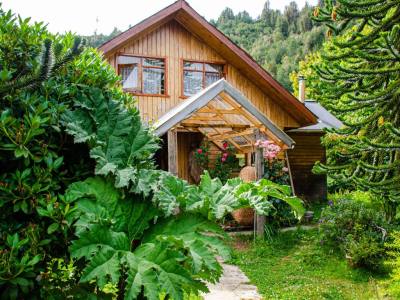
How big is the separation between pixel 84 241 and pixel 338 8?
6028mm

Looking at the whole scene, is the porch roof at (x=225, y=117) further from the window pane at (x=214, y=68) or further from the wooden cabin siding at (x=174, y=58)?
the window pane at (x=214, y=68)

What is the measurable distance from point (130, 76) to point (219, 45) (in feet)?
10.7

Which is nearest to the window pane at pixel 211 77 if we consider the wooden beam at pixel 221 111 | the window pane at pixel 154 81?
the window pane at pixel 154 81

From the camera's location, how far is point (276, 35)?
6181cm

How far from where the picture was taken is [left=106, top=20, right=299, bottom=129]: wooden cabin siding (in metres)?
12.4

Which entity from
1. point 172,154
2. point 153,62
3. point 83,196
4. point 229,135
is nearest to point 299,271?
point 172,154

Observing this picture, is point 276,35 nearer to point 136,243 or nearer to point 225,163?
point 225,163

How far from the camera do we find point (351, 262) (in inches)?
288

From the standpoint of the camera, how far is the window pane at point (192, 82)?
13.0 m

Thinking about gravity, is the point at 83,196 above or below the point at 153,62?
below

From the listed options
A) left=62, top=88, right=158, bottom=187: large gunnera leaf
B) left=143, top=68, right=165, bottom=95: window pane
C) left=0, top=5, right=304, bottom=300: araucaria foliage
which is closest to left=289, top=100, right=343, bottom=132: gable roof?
left=143, top=68, right=165, bottom=95: window pane

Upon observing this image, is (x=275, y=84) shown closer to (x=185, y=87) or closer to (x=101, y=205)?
(x=185, y=87)

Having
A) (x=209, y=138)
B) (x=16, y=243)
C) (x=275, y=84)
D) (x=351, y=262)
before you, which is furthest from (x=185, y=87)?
(x=16, y=243)

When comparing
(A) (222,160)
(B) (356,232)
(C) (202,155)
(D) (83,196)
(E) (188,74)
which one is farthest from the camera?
(E) (188,74)
